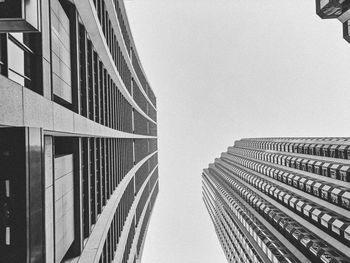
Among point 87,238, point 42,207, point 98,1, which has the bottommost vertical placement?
point 87,238

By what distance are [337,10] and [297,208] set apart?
108 feet

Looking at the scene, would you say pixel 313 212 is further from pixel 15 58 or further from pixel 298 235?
pixel 15 58

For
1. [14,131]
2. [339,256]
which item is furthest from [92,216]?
[339,256]

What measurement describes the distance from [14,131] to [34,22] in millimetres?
4641

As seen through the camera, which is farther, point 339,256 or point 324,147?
point 324,147

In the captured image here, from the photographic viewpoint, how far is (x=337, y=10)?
33406mm

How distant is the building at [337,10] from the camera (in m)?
31.7

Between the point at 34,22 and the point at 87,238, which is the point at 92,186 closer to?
the point at 87,238

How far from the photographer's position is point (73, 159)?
24.3 m

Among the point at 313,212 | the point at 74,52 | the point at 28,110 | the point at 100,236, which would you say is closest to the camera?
the point at 28,110

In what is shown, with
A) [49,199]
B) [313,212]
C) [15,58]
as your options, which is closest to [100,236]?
[49,199]

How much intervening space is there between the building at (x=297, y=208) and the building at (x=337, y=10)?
20.3 metres

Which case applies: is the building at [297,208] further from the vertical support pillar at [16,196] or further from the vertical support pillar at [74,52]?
the vertical support pillar at [16,196]

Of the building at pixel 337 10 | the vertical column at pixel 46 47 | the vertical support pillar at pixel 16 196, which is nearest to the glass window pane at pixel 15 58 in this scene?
the vertical column at pixel 46 47
